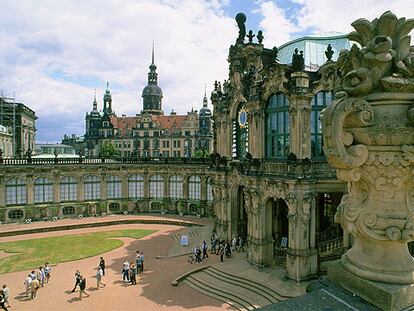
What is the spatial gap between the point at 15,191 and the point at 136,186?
1753cm

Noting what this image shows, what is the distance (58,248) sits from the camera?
36.2m

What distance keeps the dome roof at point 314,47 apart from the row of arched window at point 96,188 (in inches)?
1016

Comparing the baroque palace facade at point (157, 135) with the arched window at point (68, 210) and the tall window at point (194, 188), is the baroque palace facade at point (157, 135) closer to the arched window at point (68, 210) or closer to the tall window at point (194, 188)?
the tall window at point (194, 188)

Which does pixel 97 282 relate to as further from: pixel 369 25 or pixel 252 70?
pixel 369 25

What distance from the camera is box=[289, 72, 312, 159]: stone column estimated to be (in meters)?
25.0

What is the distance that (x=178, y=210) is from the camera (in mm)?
54750

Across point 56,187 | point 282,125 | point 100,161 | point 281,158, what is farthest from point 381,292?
point 100,161

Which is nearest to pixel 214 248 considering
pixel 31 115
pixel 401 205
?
pixel 401 205

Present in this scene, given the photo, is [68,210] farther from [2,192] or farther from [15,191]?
[2,192]

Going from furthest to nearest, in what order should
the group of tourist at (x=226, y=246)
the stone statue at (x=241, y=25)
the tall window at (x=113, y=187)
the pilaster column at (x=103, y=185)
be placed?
the tall window at (x=113, y=187)
the pilaster column at (x=103, y=185)
the stone statue at (x=241, y=25)
the group of tourist at (x=226, y=246)

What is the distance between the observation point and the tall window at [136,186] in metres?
55.5

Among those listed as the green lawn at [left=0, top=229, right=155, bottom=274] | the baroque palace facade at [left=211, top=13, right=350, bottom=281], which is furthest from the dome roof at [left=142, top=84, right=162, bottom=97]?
the baroque palace facade at [left=211, top=13, right=350, bottom=281]

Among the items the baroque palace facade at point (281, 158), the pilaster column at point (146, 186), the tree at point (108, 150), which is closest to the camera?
the baroque palace facade at point (281, 158)

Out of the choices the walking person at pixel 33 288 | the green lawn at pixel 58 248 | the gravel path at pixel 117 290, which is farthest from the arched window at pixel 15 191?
the walking person at pixel 33 288
